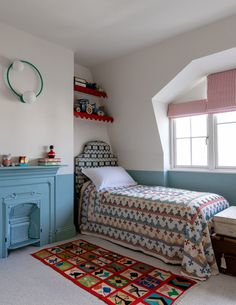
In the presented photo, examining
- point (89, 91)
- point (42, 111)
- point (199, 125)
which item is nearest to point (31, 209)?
point (42, 111)

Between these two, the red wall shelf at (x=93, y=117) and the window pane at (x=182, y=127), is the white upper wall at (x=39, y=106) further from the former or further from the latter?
the window pane at (x=182, y=127)

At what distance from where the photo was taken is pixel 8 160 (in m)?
2.55

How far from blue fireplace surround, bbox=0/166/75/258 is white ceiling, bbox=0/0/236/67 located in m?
1.59

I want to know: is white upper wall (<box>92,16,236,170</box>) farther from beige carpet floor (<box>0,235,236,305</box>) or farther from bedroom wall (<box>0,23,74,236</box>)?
beige carpet floor (<box>0,235,236,305</box>)

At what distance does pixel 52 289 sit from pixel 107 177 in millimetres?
1681

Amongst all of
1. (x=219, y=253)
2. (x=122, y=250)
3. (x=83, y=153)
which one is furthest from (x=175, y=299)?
(x=83, y=153)

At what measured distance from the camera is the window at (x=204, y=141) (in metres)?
3.18

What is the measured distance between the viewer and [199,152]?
3465 millimetres

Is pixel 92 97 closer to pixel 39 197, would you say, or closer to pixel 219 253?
pixel 39 197

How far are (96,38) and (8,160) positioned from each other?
179 cm

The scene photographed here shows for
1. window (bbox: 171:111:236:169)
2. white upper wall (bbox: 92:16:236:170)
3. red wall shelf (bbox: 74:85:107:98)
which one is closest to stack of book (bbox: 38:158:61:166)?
red wall shelf (bbox: 74:85:107:98)

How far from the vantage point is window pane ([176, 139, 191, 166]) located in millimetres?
3588

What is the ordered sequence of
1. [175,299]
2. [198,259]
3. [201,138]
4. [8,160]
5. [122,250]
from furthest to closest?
[201,138] → [122,250] → [8,160] → [198,259] → [175,299]

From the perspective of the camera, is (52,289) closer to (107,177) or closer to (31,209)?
(31,209)
